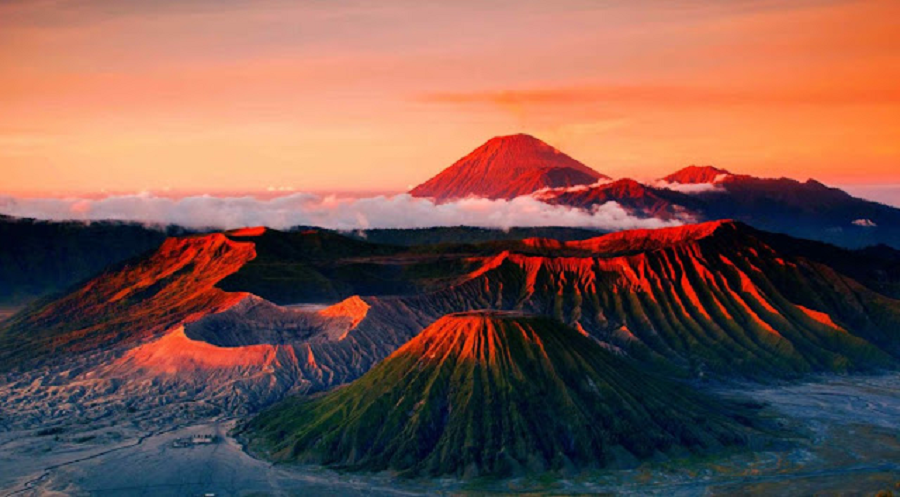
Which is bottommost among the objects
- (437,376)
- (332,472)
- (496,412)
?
(332,472)

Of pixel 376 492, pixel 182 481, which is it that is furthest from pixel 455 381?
pixel 182 481

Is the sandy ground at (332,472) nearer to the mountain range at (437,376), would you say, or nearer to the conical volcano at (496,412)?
the mountain range at (437,376)

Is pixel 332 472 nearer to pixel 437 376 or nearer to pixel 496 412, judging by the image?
pixel 437 376

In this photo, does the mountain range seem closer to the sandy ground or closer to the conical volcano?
the conical volcano

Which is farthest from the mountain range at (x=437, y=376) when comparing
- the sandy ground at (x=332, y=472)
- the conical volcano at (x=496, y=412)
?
the sandy ground at (x=332, y=472)

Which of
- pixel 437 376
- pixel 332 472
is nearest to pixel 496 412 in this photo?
pixel 437 376

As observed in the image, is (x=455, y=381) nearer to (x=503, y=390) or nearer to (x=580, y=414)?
(x=503, y=390)
